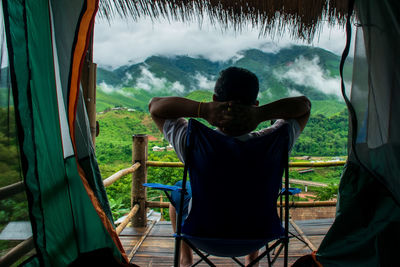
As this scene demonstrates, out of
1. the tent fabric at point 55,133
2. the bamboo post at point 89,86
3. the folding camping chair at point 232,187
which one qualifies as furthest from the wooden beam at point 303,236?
the bamboo post at point 89,86

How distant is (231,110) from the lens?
3.81ft

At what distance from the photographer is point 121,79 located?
20.0 m

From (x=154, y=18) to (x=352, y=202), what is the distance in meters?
2.04

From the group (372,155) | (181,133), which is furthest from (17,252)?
(372,155)

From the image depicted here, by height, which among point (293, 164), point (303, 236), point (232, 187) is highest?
point (232, 187)

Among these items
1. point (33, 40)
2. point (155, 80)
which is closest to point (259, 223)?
point (33, 40)

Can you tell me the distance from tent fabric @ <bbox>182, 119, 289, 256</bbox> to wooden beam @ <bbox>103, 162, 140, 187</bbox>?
899 mm

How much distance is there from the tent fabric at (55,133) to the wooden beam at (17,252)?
0.12 feet

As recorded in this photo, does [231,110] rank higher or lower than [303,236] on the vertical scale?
higher

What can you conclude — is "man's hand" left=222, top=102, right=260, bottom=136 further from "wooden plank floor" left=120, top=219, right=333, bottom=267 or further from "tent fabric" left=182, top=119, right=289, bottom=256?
"wooden plank floor" left=120, top=219, right=333, bottom=267

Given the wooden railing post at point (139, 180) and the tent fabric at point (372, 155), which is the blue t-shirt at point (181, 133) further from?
the wooden railing post at point (139, 180)

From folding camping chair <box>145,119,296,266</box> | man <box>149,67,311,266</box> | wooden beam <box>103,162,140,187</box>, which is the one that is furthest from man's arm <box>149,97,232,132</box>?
wooden beam <box>103,162,140,187</box>

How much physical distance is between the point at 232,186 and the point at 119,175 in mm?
1273

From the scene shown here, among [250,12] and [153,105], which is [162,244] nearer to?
[153,105]
